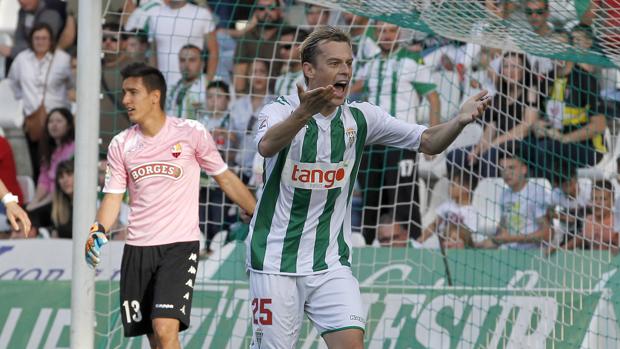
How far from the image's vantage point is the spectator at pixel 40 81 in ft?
34.1

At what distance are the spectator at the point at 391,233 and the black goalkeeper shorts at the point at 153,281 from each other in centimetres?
247

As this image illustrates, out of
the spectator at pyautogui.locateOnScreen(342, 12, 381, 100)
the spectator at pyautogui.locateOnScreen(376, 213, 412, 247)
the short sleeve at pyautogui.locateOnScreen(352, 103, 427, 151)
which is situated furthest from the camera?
the spectator at pyautogui.locateOnScreen(342, 12, 381, 100)

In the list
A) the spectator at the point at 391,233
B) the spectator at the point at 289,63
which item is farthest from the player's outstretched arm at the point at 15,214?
the spectator at the point at 391,233

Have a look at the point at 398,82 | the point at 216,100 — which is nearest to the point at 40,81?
the point at 216,100

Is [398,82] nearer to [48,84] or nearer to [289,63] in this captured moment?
[289,63]

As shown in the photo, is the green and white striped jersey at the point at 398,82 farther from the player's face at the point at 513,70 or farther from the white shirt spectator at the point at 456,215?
the white shirt spectator at the point at 456,215

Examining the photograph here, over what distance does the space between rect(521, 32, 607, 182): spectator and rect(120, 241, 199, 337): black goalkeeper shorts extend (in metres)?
3.16

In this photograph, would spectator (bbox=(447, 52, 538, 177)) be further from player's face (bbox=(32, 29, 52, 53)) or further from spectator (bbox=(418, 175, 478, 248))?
player's face (bbox=(32, 29, 52, 53))

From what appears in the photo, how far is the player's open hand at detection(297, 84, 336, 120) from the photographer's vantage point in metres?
4.43

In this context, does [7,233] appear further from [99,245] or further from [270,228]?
[270,228]

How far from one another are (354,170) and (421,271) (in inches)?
125

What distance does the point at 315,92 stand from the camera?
444 cm

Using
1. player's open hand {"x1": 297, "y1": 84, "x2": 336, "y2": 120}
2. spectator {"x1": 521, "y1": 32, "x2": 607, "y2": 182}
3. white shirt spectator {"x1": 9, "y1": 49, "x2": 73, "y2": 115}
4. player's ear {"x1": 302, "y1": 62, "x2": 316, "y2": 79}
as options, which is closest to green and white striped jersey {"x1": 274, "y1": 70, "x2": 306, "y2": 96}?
spectator {"x1": 521, "y1": 32, "x2": 607, "y2": 182}

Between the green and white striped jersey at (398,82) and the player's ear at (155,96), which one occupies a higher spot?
the player's ear at (155,96)
